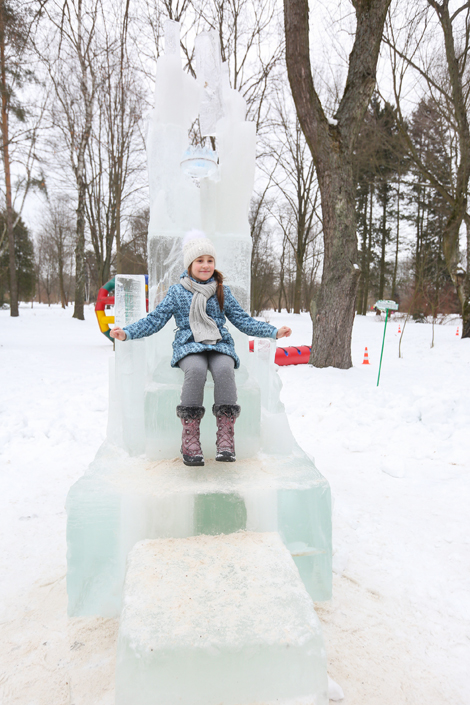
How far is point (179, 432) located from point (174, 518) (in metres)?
0.59

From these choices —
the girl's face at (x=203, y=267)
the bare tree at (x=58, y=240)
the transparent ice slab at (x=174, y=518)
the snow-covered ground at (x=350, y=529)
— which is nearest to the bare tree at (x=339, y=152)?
the snow-covered ground at (x=350, y=529)

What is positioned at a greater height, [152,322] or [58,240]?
[58,240]

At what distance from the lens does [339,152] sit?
6.44 m

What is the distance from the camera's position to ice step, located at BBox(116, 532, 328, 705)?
123cm

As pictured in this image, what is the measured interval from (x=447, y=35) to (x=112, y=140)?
10057 mm

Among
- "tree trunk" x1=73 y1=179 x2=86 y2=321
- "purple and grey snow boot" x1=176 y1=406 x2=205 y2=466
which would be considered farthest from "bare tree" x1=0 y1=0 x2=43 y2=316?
"purple and grey snow boot" x1=176 y1=406 x2=205 y2=466

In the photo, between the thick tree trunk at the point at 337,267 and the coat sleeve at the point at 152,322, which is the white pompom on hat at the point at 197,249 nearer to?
the coat sleeve at the point at 152,322

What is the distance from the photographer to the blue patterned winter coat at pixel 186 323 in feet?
8.21

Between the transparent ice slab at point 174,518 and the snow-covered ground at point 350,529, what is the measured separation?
156 mm

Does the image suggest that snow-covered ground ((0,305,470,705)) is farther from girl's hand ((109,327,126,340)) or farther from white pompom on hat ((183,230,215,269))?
white pompom on hat ((183,230,215,269))

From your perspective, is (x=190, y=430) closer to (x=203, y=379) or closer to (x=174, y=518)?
Answer: (x=203, y=379)

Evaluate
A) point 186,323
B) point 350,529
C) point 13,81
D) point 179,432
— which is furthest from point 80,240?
point 350,529

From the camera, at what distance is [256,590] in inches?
58.5

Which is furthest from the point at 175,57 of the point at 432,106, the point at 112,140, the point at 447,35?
the point at 112,140
